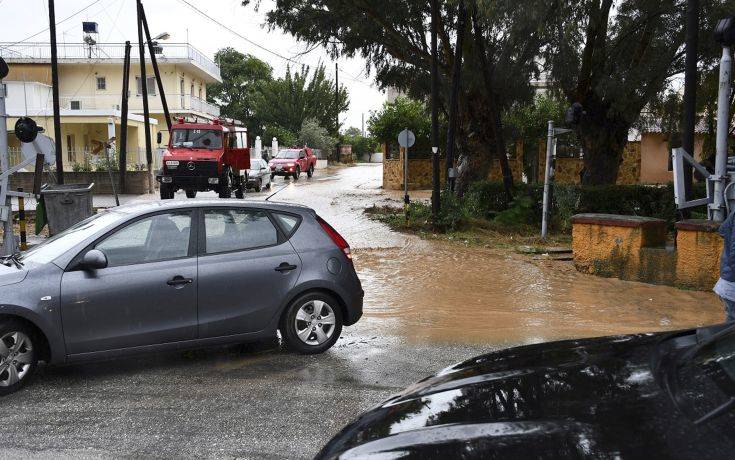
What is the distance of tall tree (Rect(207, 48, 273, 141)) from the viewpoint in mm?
70812

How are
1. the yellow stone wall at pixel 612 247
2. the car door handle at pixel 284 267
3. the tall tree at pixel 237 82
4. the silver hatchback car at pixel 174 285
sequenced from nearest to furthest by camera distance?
1. the silver hatchback car at pixel 174 285
2. the car door handle at pixel 284 267
3. the yellow stone wall at pixel 612 247
4. the tall tree at pixel 237 82

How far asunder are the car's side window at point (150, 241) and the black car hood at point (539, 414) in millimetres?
3460

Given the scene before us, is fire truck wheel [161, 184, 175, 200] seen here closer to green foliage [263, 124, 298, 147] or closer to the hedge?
the hedge

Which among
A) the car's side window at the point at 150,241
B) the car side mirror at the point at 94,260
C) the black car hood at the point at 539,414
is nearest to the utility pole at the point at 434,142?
the car's side window at the point at 150,241

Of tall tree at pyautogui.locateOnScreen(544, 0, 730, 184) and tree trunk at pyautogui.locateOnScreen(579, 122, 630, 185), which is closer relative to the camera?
tall tree at pyautogui.locateOnScreen(544, 0, 730, 184)

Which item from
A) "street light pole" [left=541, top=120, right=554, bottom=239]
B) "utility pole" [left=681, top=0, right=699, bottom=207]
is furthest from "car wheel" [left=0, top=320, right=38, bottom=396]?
"street light pole" [left=541, top=120, right=554, bottom=239]

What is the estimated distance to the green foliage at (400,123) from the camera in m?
33.1

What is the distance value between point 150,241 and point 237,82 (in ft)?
227

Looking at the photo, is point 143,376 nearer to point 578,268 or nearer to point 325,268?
point 325,268

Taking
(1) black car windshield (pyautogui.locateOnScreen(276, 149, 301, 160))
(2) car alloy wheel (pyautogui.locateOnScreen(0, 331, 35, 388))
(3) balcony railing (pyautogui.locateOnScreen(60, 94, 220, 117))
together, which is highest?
(3) balcony railing (pyautogui.locateOnScreen(60, 94, 220, 117))

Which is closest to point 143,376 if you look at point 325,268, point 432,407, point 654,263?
point 325,268

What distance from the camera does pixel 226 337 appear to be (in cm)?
626

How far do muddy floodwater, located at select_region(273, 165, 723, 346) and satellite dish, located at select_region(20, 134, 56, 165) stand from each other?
5.59m

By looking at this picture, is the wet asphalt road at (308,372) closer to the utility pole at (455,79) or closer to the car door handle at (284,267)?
the car door handle at (284,267)
